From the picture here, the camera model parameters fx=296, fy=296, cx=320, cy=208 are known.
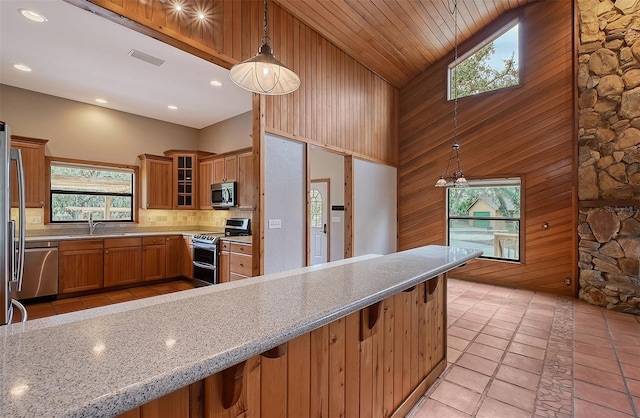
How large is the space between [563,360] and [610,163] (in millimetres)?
3098

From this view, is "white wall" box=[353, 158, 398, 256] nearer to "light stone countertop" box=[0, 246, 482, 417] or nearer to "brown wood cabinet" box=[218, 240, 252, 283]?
"brown wood cabinet" box=[218, 240, 252, 283]

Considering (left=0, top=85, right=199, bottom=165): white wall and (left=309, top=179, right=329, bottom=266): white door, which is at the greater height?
(left=0, top=85, right=199, bottom=165): white wall

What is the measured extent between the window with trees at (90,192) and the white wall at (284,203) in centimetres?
379

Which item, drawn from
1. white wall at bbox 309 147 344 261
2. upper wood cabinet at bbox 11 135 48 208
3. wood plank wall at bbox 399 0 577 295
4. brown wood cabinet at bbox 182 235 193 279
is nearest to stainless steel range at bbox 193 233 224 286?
brown wood cabinet at bbox 182 235 193 279

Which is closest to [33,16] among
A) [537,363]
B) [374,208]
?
[374,208]

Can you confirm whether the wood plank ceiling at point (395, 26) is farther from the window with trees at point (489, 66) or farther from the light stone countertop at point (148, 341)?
the light stone countertop at point (148, 341)

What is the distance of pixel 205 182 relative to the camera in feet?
19.5

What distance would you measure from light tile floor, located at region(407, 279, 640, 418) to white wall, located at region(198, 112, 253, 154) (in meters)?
4.54

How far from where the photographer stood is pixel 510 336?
3.21m

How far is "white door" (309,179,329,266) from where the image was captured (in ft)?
20.2

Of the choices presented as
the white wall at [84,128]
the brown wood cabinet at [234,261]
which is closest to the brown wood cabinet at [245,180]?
the brown wood cabinet at [234,261]

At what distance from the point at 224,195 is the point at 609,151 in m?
5.95

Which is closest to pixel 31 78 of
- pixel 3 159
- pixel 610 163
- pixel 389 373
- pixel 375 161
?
pixel 3 159

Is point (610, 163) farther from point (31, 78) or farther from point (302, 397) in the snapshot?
point (31, 78)
